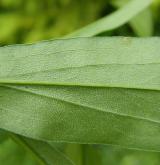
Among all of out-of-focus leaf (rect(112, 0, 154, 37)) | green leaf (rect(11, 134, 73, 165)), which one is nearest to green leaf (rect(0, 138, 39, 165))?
green leaf (rect(11, 134, 73, 165))

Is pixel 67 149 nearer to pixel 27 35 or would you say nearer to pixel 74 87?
pixel 74 87

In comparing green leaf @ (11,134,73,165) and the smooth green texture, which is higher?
the smooth green texture

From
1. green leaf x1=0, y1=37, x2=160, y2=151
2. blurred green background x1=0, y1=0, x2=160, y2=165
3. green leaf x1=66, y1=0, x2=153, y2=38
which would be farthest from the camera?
blurred green background x1=0, y1=0, x2=160, y2=165

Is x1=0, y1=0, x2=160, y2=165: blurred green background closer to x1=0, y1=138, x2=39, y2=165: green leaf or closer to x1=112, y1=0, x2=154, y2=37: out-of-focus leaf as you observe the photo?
x1=112, y1=0, x2=154, y2=37: out-of-focus leaf

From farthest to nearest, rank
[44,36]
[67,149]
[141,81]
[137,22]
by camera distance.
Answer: [44,36] → [137,22] → [67,149] → [141,81]

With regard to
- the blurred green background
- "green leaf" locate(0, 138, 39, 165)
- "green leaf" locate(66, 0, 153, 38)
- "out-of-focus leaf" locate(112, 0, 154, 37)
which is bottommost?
"green leaf" locate(0, 138, 39, 165)

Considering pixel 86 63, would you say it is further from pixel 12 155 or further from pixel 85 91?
pixel 12 155

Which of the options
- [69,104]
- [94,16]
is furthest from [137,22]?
[69,104]
